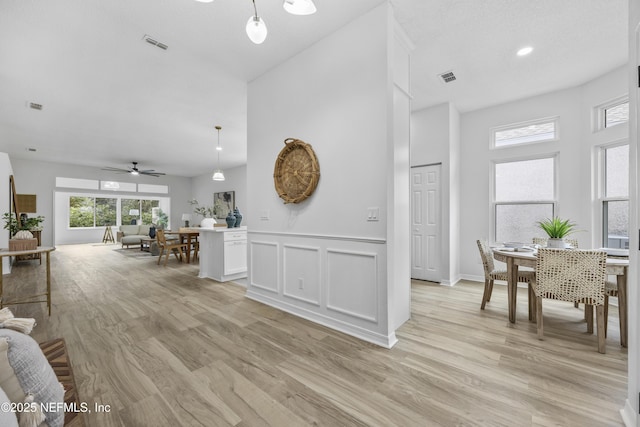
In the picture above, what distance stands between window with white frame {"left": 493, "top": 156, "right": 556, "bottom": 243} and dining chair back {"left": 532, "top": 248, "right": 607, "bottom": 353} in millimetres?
2071

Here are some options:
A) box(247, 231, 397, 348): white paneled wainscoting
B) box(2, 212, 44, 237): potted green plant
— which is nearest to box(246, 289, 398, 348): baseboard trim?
box(247, 231, 397, 348): white paneled wainscoting

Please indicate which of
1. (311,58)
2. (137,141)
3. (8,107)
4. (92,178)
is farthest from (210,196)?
(311,58)

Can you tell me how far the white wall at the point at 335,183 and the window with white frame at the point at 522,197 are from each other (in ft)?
10.5

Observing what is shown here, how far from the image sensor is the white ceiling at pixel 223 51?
238cm

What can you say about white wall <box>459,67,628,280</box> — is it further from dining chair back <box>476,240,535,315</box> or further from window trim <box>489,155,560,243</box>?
dining chair back <box>476,240,535,315</box>

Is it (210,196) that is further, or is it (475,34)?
(210,196)

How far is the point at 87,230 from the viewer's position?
10.0 meters

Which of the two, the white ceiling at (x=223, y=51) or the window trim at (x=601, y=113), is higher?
the white ceiling at (x=223, y=51)

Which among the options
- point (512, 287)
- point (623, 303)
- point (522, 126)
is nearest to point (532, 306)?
point (512, 287)

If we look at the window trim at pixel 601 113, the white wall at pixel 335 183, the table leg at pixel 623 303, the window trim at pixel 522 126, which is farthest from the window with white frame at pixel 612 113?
the white wall at pixel 335 183

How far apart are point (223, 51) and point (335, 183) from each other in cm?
200

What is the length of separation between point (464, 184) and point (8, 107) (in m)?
7.75

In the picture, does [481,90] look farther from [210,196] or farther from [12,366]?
[210,196]

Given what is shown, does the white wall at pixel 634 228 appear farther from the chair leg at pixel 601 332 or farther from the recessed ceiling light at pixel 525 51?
the recessed ceiling light at pixel 525 51
